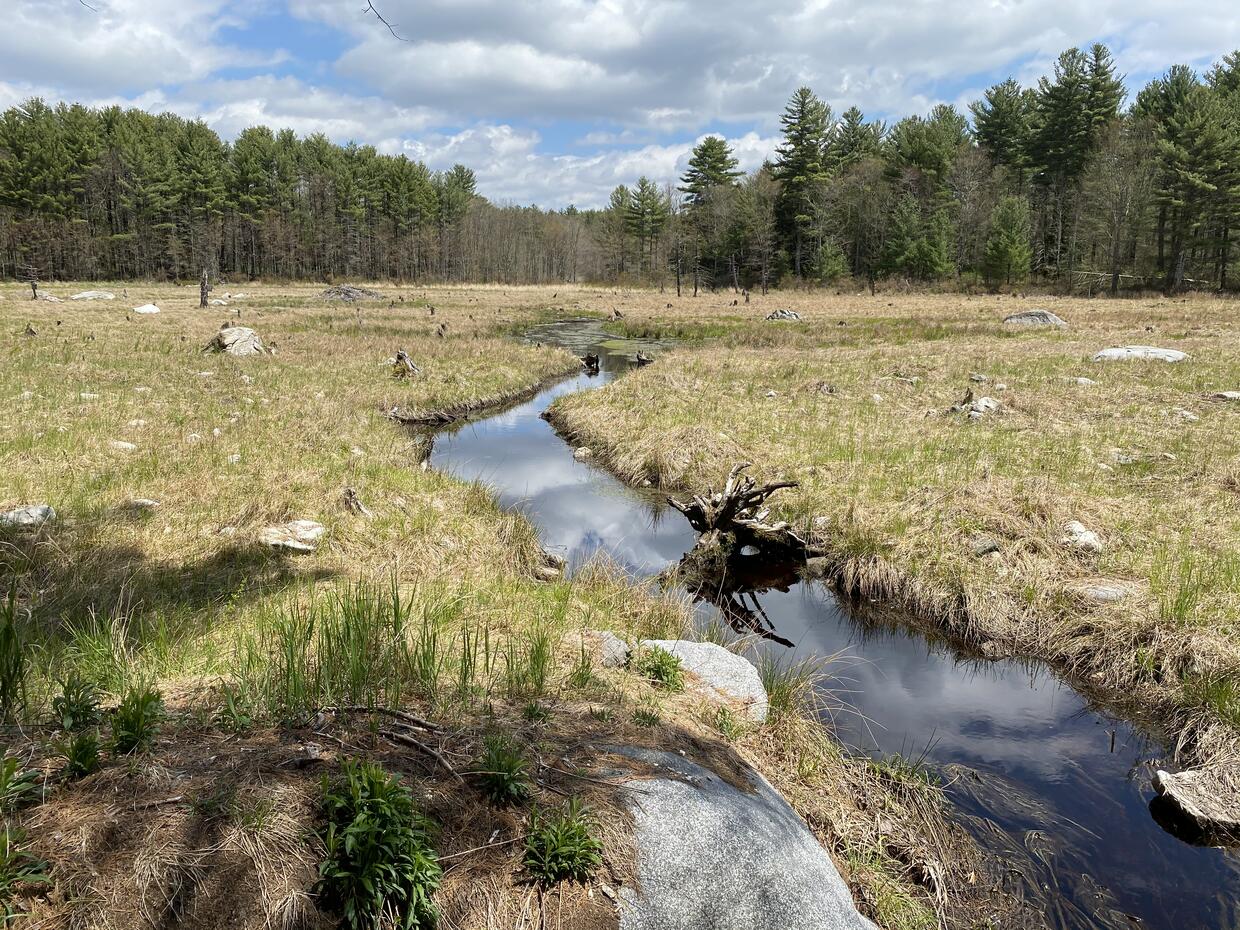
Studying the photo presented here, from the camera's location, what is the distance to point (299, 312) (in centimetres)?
3853

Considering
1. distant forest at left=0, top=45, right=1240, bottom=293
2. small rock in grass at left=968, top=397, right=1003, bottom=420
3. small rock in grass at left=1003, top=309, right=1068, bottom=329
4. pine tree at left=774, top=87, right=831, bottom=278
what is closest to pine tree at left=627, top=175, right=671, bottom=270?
distant forest at left=0, top=45, right=1240, bottom=293

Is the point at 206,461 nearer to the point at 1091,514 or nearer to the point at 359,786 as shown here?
the point at 359,786

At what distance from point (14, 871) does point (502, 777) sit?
182cm

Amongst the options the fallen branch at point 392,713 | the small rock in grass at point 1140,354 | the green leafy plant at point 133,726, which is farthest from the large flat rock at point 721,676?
the small rock in grass at point 1140,354

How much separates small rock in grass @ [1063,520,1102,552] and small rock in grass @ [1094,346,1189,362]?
15.0 meters

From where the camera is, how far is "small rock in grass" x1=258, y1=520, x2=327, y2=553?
790cm

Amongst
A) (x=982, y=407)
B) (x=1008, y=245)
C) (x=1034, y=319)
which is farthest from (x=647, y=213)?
(x=982, y=407)

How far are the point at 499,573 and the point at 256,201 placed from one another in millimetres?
95106

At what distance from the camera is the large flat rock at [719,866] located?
3.21 m

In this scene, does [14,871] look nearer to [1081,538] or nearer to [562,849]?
[562,849]

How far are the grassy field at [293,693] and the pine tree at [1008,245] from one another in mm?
58856

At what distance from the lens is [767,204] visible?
74.2 m

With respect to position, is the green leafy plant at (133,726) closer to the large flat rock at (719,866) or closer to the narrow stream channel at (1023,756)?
the large flat rock at (719,866)

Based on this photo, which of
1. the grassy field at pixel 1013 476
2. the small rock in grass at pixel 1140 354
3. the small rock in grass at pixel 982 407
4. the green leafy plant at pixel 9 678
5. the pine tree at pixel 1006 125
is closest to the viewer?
the green leafy plant at pixel 9 678
